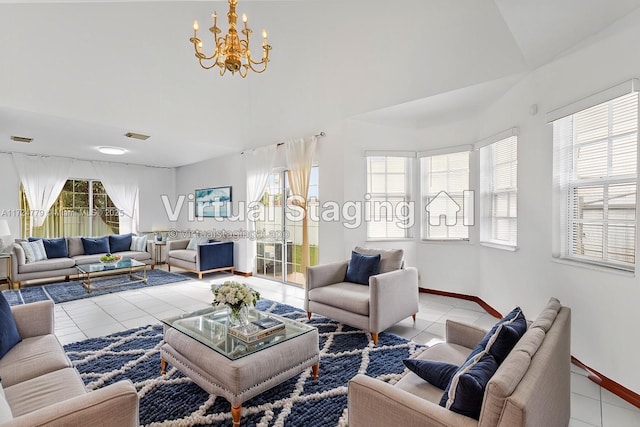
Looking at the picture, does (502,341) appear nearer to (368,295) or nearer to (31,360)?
(368,295)

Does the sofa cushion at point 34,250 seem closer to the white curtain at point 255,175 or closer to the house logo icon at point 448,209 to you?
the white curtain at point 255,175

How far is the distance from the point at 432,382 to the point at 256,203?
496 centimetres

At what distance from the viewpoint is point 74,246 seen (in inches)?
252

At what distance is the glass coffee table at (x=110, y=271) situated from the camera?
5.29 meters

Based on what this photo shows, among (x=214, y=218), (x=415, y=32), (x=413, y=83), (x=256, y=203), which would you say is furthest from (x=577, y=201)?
(x=214, y=218)

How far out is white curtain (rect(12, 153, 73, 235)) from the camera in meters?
6.22

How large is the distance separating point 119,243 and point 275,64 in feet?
16.6

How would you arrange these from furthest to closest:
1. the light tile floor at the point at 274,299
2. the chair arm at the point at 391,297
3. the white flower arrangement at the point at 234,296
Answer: the chair arm at the point at 391,297 < the white flower arrangement at the point at 234,296 < the light tile floor at the point at 274,299

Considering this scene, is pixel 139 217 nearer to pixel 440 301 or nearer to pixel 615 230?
pixel 440 301

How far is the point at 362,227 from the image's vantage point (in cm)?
473

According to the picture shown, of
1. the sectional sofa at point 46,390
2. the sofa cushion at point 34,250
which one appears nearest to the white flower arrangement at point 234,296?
the sectional sofa at point 46,390

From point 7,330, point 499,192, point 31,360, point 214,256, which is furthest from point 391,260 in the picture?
point 214,256

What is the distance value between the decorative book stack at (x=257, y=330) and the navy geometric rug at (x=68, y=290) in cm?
395

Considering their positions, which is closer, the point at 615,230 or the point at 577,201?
the point at 615,230
